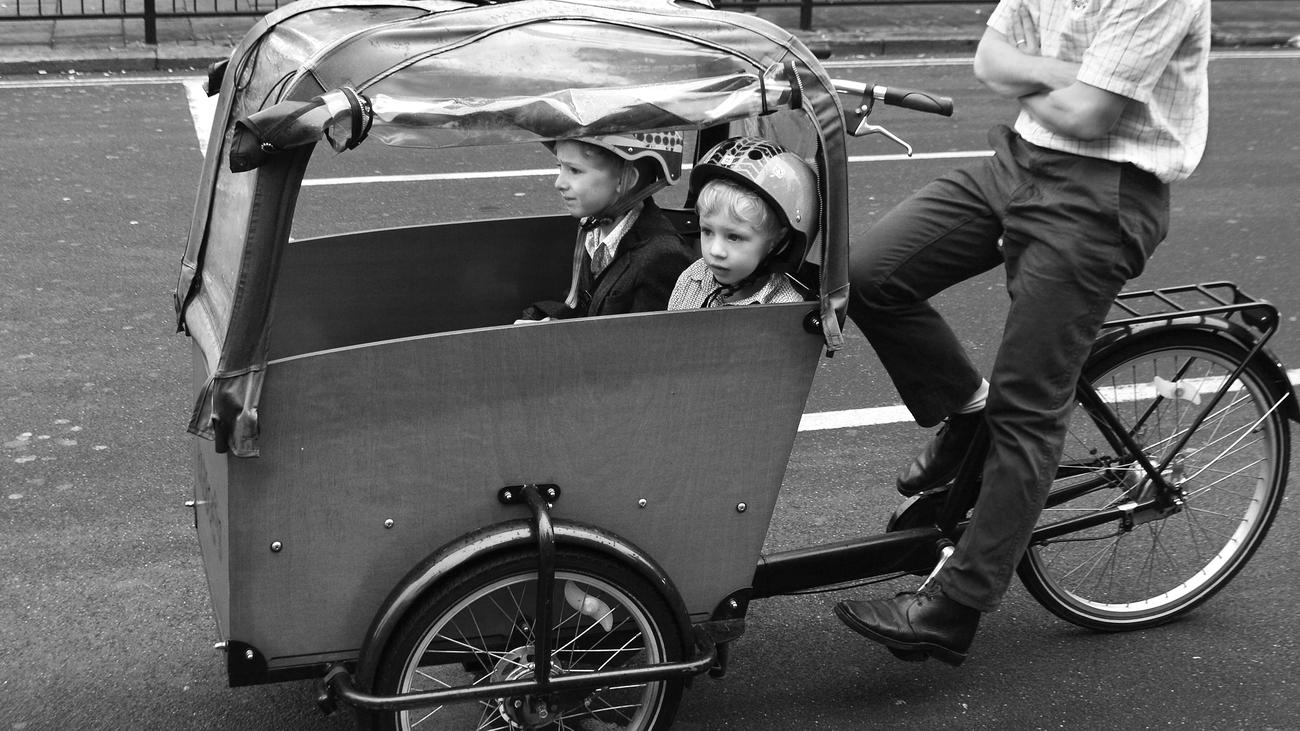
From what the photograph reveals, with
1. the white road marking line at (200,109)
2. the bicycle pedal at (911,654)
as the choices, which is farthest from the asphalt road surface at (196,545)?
the white road marking line at (200,109)

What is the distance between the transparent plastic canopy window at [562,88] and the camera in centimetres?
234

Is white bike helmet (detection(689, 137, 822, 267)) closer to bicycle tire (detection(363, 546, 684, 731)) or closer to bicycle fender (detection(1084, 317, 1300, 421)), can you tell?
bicycle tire (detection(363, 546, 684, 731))

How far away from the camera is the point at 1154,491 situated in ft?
11.0

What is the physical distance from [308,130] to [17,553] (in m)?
2.09

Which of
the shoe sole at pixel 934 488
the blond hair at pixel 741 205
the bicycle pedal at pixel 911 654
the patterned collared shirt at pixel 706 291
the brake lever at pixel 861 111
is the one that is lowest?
the bicycle pedal at pixel 911 654

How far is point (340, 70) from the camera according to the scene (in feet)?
7.72

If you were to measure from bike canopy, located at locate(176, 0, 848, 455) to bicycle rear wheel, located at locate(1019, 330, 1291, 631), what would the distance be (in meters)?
1.01

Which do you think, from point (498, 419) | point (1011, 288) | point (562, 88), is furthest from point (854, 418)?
point (562, 88)

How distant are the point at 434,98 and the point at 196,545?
6.21 feet

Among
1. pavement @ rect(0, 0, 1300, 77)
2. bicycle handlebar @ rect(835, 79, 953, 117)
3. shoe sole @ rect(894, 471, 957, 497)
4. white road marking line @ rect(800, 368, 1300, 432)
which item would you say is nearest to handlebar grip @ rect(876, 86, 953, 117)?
bicycle handlebar @ rect(835, 79, 953, 117)

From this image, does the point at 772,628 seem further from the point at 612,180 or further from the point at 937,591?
the point at 612,180

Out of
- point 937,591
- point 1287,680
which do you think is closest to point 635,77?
point 937,591

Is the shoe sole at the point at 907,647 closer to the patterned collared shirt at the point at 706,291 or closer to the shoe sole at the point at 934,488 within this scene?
the shoe sole at the point at 934,488

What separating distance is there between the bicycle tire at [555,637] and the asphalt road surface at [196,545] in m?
0.20
